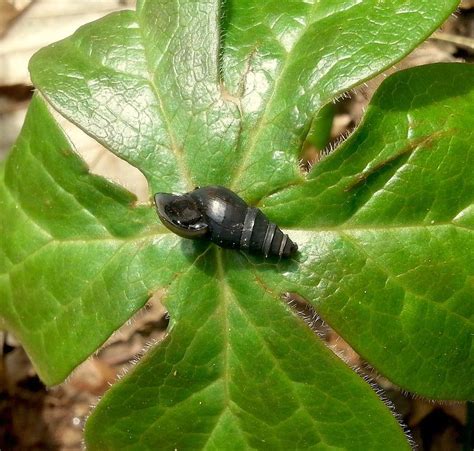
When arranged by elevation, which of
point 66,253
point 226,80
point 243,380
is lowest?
point 243,380

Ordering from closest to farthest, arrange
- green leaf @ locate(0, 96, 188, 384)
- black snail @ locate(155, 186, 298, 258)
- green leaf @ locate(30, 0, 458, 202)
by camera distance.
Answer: black snail @ locate(155, 186, 298, 258)
green leaf @ locate(30, 0, 458, 202)
green leaf @ locate(0, 96, 188, 384)

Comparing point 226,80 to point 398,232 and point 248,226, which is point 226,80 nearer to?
point 248,226

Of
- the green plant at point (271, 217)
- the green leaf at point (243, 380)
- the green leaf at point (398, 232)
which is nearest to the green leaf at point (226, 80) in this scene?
the green plant at point (271, 217)

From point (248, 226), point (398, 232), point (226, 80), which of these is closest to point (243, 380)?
point (248, 226)

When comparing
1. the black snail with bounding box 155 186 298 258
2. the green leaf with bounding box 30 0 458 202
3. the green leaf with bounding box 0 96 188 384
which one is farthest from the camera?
the green leaf with bounding box 0 96 188 384

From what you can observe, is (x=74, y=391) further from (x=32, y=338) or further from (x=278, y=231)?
(x=278, y=231)

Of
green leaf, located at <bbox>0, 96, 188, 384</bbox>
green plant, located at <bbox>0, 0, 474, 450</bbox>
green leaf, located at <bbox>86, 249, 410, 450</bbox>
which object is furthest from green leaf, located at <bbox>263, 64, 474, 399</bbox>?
green leaf, located at <bbox>0, 96, 188, 384</bbox>

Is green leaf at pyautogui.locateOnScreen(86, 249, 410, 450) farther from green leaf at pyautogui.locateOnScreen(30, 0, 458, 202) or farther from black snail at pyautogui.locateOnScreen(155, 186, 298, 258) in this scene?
green leaf at pyautogui.locateOnScreen(30, 0, 458, 202)
